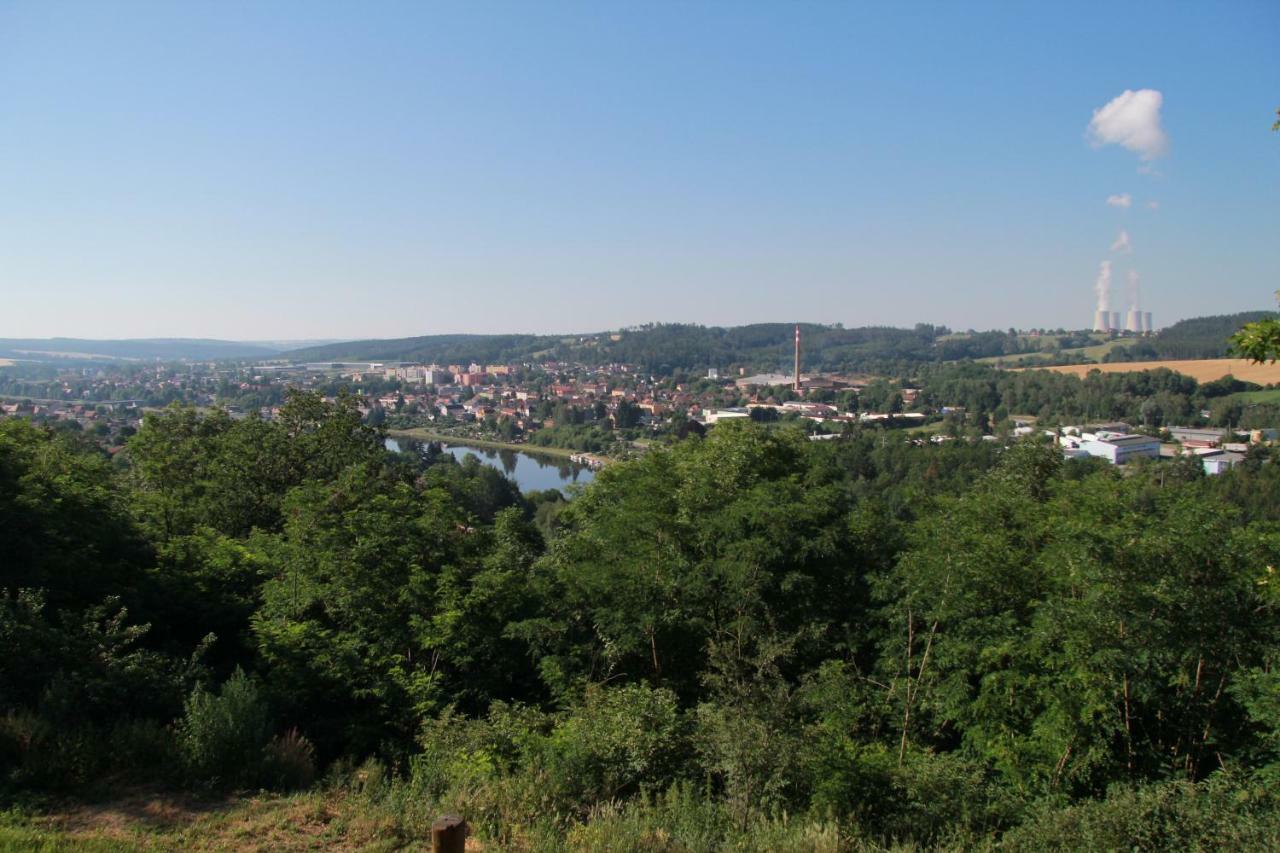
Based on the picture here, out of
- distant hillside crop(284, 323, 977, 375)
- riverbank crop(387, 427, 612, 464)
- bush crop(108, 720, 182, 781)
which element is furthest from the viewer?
distant hillside crop(284, 323, 977, 375)

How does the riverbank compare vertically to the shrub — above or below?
below

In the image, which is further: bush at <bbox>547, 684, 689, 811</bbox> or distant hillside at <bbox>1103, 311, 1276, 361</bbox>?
distant hillside at <bbox>1103, 311, 1276, 361</bbox>

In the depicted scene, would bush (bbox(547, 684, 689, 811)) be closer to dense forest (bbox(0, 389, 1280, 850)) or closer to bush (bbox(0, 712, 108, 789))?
A: dense forest (bbox(0, 389, 1280, 850))

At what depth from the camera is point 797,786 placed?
15.3 feet

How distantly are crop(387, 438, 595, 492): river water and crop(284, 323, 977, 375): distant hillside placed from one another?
68651 millimetres

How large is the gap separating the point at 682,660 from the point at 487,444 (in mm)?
59320

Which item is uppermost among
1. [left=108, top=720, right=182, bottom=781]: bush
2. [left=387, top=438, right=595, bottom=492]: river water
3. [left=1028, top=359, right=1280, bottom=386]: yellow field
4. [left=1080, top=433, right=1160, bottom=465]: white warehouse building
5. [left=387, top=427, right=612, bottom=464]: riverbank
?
[left=1028, top=359, right=1280, bottom=386]: yellow field

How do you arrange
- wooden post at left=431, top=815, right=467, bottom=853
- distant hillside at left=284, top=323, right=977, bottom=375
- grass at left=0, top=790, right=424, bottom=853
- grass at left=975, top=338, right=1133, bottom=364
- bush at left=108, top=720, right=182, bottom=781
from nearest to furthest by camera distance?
wooden post at left=431, top=815, right=467, bottom=853
grass at left=0, top=790, right=424, bottom=853
bush at left=108, top=720, right=182, bottom=781
grass at left=975, top=338, right=1133, bottom=364
distant hillside at left=284, top=323, right=977, bottom=375

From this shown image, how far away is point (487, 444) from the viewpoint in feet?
217

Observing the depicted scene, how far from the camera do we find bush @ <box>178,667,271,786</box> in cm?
448

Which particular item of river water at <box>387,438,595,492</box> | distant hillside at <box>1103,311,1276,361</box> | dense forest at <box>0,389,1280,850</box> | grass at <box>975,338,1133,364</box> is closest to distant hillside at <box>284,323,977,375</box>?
grass at <box>975,338,1133,364</box>

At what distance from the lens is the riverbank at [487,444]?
60156 mm

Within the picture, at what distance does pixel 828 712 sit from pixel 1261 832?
2.69 m

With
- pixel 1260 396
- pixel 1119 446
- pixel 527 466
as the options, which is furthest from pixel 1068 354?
pixel 527 466
